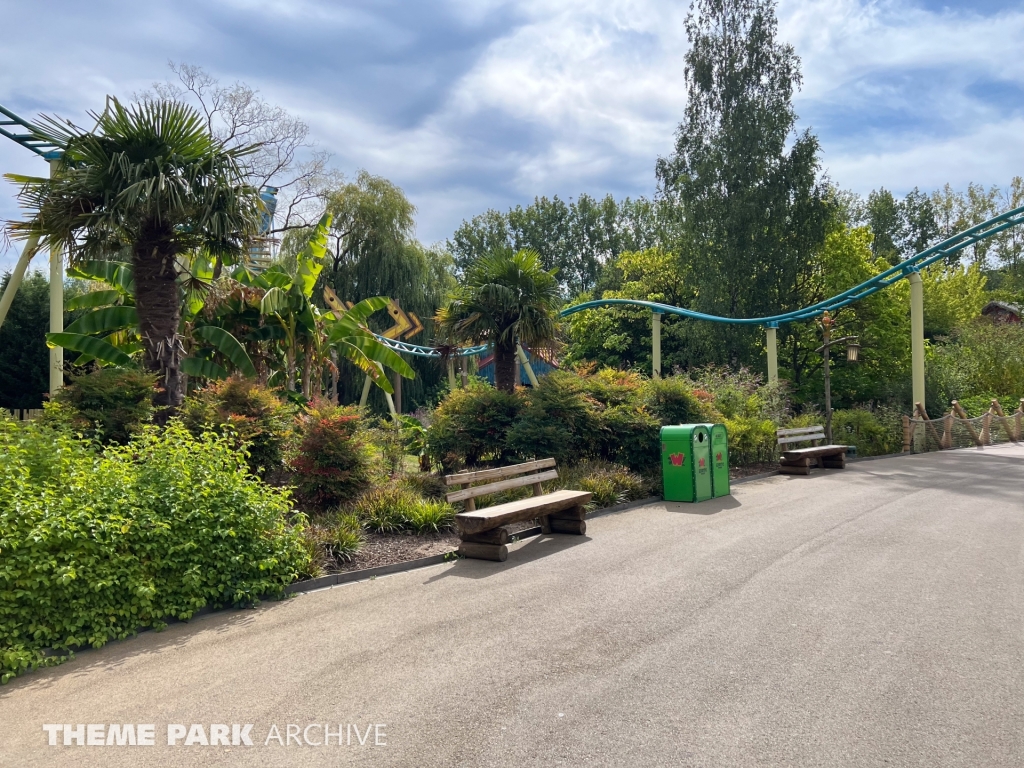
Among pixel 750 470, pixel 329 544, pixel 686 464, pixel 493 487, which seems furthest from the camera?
pixel 750 470

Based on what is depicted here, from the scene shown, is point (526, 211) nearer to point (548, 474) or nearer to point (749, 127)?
point (749, 127)

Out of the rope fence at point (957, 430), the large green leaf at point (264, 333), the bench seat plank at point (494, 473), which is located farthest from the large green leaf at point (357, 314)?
the rope fence at point (957, 430)

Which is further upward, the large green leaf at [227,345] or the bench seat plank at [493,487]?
the large green leaf at [227,345]

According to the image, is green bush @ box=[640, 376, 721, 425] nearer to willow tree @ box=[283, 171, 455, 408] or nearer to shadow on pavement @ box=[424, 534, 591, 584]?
shadow on pavement @ box=[424, 534, 591, 584]

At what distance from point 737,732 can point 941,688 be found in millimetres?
1511

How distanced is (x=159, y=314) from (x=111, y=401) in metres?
1.44

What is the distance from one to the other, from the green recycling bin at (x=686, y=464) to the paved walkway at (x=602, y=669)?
11.2 feet

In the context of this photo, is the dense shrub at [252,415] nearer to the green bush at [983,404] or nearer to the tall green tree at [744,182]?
the tall green tree at [744,182]

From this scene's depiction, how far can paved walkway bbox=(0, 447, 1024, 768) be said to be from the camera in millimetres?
3604

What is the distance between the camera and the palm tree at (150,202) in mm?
9211

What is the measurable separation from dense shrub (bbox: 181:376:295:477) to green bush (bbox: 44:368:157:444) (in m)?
0.55

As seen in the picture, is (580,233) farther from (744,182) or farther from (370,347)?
(370,347)

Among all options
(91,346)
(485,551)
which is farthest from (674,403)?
(91,346)

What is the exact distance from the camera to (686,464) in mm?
11203
